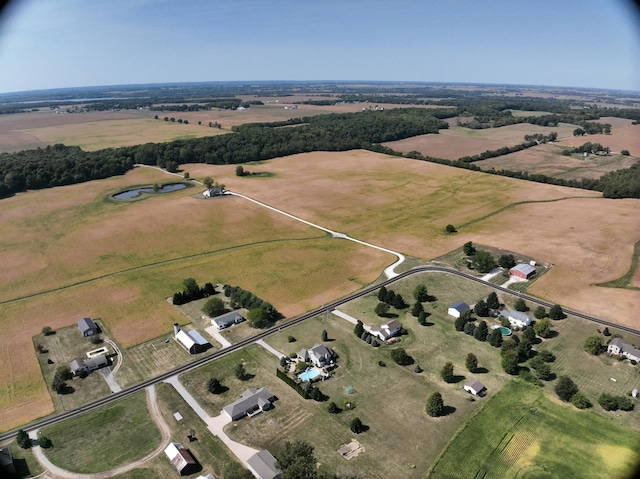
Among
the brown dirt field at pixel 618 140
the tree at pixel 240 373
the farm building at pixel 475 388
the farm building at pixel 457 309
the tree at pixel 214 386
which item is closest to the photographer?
the farm building at pixel 475 388

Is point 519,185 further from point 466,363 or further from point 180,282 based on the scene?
point 180,282

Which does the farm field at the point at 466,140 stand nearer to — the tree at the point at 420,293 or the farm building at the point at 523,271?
the farm building at the point at 523,271

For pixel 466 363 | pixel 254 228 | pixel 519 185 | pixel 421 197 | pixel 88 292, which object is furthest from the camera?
pixel 519 185

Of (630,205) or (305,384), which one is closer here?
(305,384)

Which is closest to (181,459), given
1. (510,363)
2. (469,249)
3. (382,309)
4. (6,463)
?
(6,463)

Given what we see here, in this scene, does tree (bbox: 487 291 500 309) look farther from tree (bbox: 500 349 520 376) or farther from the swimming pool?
the swimming pool

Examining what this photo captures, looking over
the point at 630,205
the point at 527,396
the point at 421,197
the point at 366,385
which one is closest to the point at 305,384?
the point at 366,385

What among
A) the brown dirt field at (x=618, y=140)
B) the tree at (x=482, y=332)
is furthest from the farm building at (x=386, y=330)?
the brown dirt field at (x=618, y=140)
